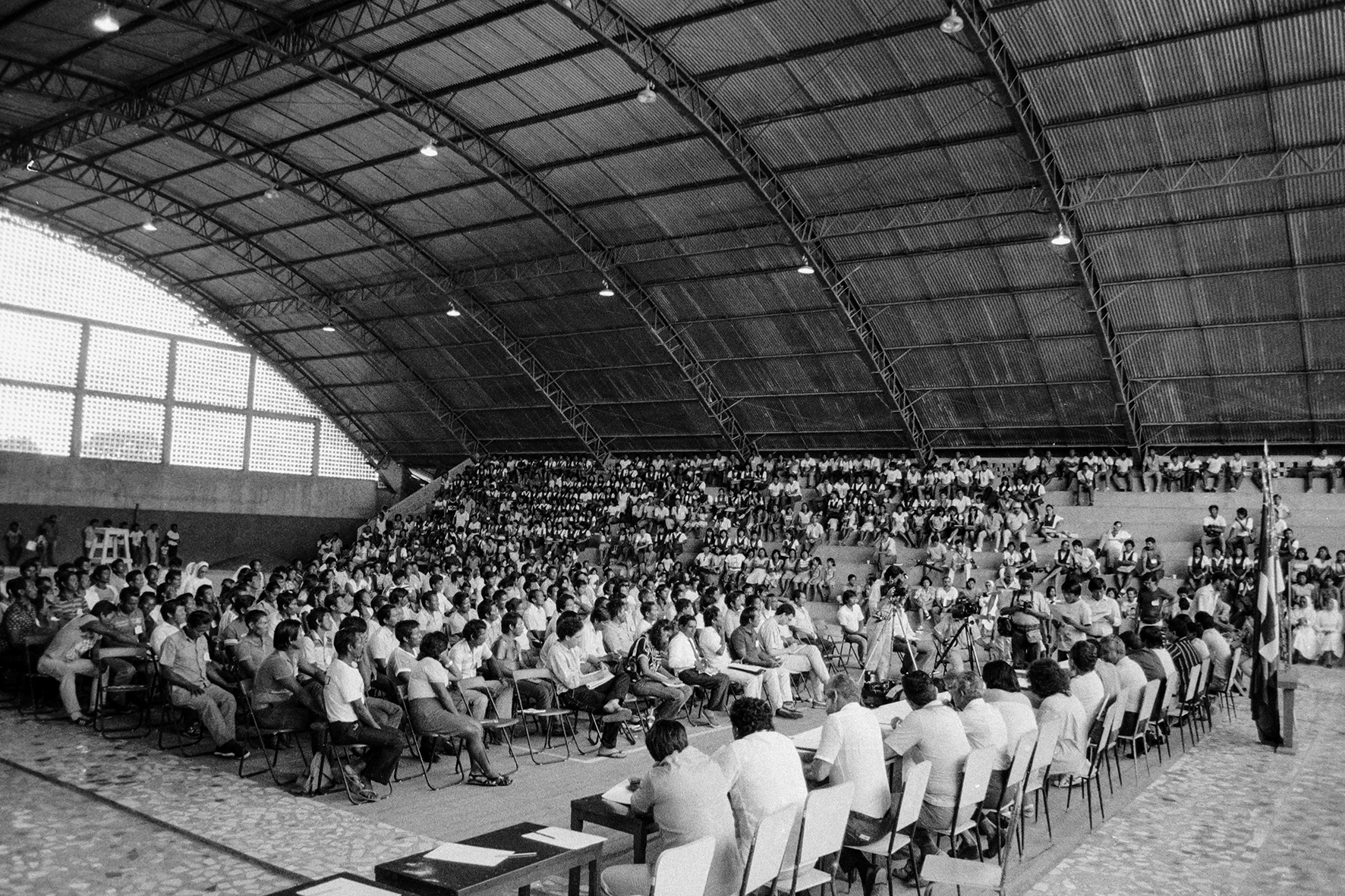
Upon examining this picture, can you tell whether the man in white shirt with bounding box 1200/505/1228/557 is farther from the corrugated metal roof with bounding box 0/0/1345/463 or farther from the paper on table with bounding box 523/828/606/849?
the paper on table with bounding box 523/828/606/849

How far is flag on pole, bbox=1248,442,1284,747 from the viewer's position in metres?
10.7

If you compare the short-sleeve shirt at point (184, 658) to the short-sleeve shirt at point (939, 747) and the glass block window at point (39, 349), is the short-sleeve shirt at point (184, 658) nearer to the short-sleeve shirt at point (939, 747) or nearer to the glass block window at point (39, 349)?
the short-sleeve shirt at point (939, 747)

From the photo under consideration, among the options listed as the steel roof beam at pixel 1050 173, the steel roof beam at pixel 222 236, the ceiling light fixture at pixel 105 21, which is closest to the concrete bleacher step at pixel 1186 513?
the steel roof beam at pixel 1050 173

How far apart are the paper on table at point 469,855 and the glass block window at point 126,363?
34.1 meters

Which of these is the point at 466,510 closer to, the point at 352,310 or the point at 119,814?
the point at 352,310

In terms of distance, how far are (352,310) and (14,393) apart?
10.8 metres

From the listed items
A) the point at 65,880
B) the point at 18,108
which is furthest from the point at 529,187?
the point at 65,880

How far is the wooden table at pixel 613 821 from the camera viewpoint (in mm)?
5195

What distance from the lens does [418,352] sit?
35500mm

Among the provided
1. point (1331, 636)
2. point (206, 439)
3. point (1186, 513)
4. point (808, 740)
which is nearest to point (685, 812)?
point (808, 740)

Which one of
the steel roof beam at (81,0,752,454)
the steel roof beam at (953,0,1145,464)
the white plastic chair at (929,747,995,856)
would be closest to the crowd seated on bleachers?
the white plastic chair at (929,747,995,856)

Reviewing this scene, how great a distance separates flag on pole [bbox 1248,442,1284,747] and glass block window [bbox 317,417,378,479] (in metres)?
36.4

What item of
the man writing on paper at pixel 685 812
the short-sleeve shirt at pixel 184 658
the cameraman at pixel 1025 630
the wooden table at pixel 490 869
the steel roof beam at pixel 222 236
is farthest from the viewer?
the steel roof beam at pixel 222 236

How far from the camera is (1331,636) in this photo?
18562mm
